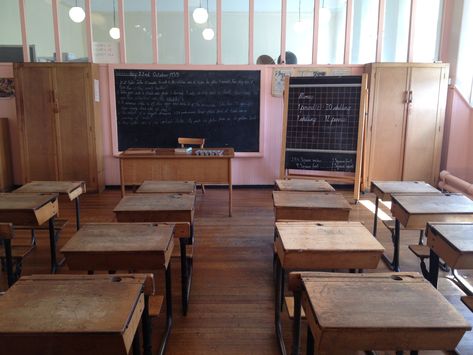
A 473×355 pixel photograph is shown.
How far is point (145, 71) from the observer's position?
5.88 meters

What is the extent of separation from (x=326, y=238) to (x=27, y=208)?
6.17 feet

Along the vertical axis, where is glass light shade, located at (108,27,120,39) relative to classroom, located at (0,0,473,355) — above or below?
above

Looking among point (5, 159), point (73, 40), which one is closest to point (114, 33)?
point (73, 40)

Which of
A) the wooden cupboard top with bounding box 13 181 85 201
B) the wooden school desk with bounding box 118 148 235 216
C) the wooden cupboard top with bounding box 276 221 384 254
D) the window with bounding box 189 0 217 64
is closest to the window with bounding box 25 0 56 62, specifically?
the window with bounding box 189 0 217 64

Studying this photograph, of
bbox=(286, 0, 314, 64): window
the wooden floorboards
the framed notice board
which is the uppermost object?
bbox=(286, 0, 314, 64): window

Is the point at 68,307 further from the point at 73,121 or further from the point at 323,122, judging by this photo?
the point at 73,121

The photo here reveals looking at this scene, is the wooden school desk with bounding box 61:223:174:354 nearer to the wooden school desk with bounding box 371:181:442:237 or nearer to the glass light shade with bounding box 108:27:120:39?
the wooden school desk with bounding box 371:181:442:237

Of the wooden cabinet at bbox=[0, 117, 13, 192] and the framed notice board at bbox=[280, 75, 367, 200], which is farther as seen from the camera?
the wooden cabinet at bbox=[0, 117, 13, 192]

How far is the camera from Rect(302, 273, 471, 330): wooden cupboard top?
48.3 inches

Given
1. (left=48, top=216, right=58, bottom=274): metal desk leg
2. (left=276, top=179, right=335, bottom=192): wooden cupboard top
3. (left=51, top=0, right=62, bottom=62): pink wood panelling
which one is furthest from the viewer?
(left=51, top=0, right=62, bottom=62): pink wood panelling

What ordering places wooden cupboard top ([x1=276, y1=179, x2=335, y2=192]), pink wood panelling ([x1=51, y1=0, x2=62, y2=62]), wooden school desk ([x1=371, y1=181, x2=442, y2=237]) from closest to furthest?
wooden school desk ([x1=371, y1=181, x2=442, y2=237]), wooden cupboard top ([x1=276, y1=179, x2=335, y2=192]), pink wood panelling ([x1=51, y1=0, x2=62, y2=62])

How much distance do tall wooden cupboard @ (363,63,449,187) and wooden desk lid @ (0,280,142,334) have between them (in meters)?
4.96

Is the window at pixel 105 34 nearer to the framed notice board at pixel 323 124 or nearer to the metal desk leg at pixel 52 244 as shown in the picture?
the framed notice board at pixel 323 124

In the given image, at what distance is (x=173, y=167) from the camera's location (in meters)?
4.82
